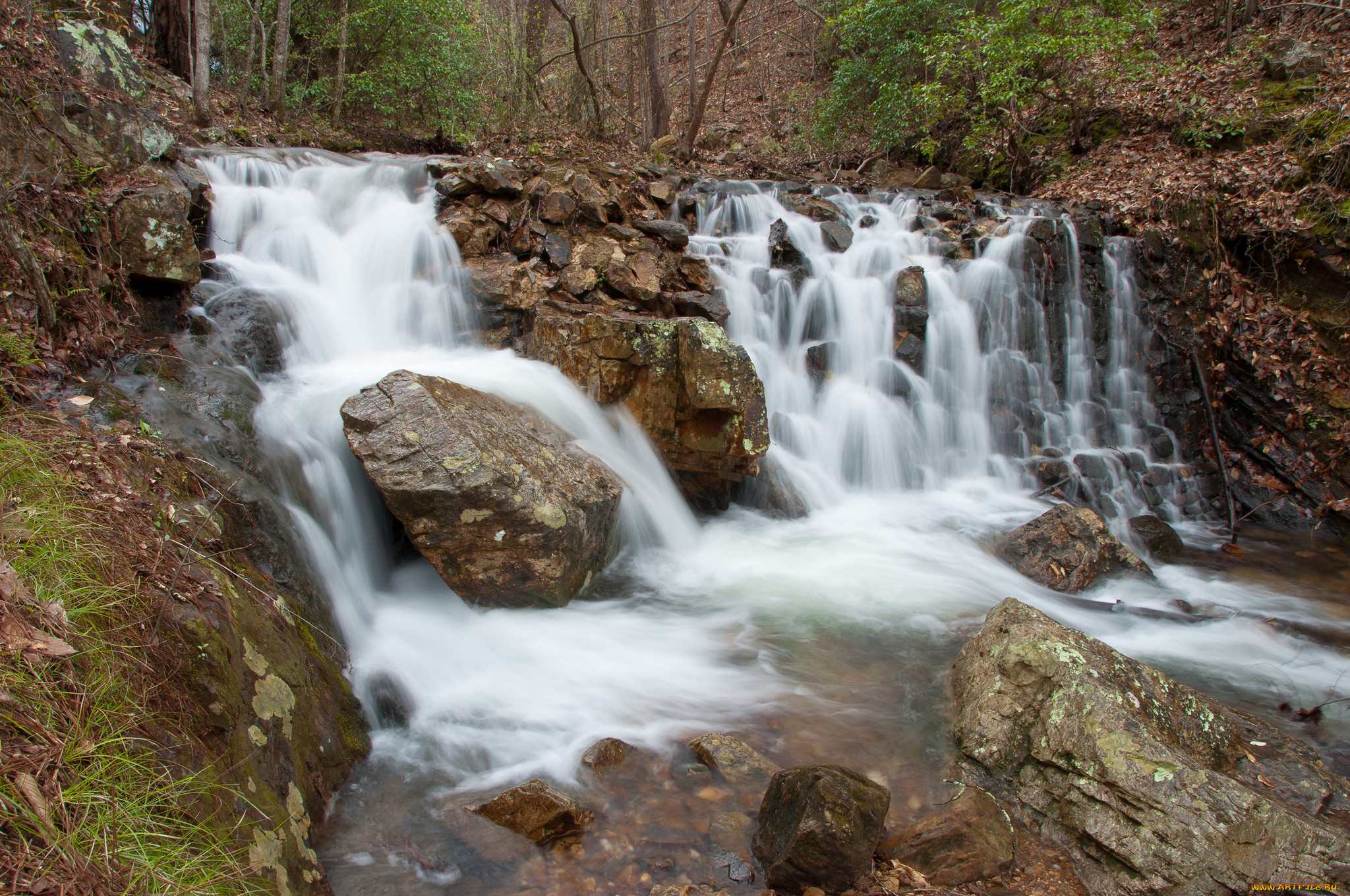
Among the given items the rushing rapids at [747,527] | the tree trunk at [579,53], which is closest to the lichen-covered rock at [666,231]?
the rushing rapids at [747,527]

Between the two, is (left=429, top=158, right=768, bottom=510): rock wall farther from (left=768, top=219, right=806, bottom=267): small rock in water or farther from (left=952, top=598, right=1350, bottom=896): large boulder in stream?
(left=952, top=598, right=1350, bottom=896): large boulder in stream

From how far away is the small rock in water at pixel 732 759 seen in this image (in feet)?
11.5

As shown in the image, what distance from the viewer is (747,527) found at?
7.03 meters

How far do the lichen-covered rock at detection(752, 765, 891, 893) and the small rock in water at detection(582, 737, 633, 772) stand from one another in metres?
0.86

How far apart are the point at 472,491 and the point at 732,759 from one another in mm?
2243

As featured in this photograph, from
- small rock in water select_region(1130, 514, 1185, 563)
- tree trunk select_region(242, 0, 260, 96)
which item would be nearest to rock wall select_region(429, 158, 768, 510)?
small rock in water select_region(1130, 514, 1185, 563)

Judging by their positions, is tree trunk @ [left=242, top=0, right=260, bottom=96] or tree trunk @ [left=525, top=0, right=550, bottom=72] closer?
tree trunk @ [left=242, top=0, right=260, bottom=96]

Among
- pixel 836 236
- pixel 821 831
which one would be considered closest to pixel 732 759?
pixel 821 831

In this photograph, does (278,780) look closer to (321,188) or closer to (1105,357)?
(321,188)

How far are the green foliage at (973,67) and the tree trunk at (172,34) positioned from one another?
464 inches

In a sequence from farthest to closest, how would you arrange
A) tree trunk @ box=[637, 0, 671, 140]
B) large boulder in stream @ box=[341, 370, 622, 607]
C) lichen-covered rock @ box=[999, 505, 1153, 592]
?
1. tree trunk @ box=[637, 0, 671, 140]
2. lichen-covered rock @ box=[999, 505, 1153, 592]
3. large boulder in stream @ box=[341, 370, 622, 607]

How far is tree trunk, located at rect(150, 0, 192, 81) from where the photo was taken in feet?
39.1

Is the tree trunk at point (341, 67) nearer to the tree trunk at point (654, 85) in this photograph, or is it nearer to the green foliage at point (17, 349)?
the tree trunk at point (654, 85)

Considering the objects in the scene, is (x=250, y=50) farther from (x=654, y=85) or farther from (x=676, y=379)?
(x=676, y=379)
